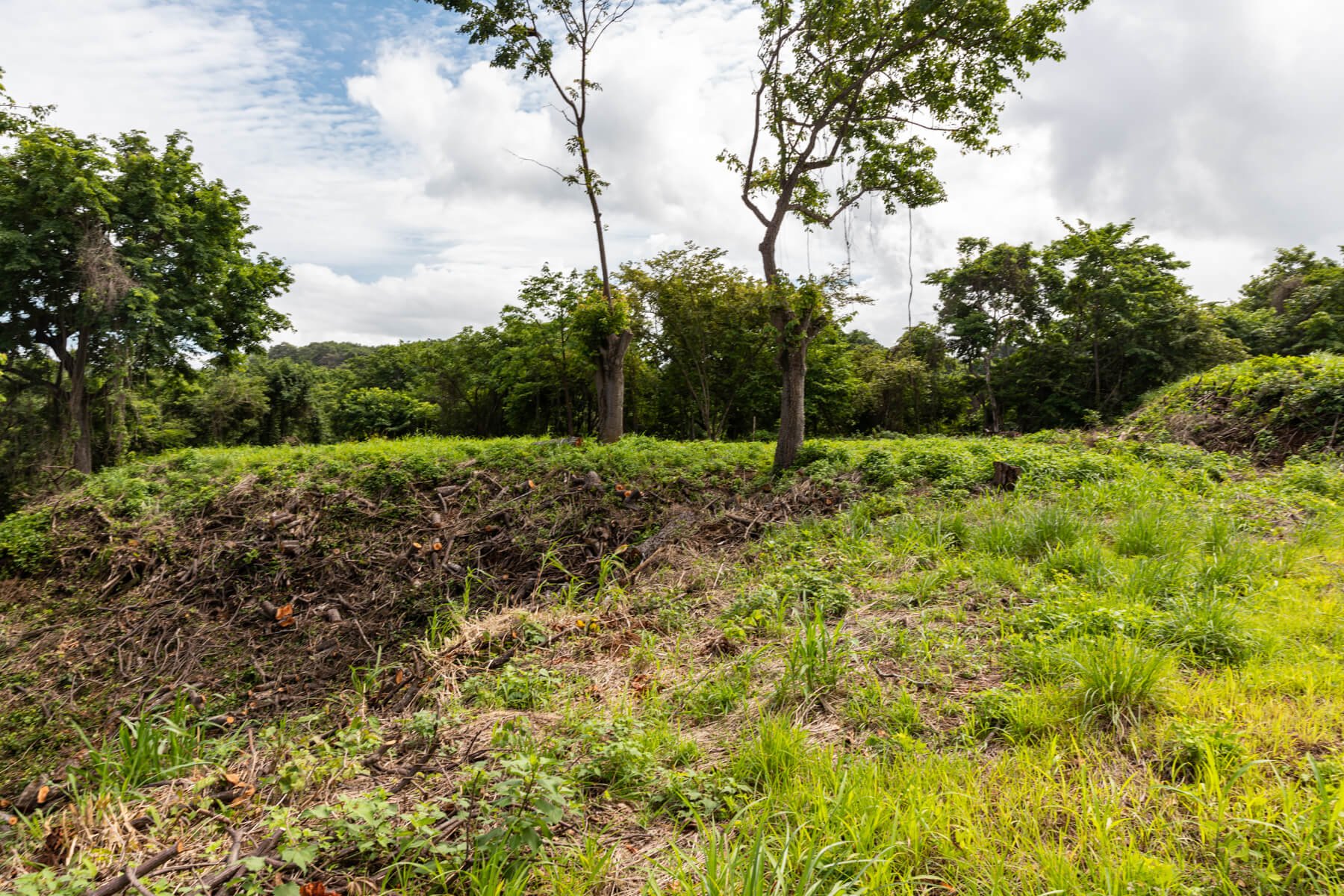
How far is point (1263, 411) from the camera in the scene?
8.91 meters

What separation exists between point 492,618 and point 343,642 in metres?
2.21

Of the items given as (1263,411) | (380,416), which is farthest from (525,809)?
(380,416)

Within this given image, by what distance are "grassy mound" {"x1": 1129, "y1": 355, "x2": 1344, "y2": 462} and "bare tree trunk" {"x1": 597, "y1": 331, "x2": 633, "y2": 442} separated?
31.5 feet

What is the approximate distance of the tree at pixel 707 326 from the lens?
816 inches

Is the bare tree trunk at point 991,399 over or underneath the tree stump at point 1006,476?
over

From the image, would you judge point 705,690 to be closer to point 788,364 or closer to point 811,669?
point 811,669

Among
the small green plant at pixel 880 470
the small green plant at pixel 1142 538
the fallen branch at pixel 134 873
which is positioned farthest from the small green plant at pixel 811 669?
the small green plant at pixel 880 470

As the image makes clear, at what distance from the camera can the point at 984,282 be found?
72.9 feet

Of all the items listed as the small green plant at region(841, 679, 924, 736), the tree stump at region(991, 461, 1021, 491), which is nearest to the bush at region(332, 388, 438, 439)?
the tree stump at region(991, 461, 1021, 491)

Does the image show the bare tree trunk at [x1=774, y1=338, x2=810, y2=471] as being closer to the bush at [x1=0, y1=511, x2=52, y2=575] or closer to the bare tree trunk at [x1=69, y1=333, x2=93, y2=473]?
the bush at [x1=0, y1=511, x2=52, y2=575]

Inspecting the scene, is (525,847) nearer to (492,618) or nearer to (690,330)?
(492,618)

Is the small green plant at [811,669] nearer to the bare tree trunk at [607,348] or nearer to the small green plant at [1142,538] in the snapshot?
the small green plant at [1142,538]

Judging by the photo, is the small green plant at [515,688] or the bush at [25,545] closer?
the small green plant at [515,688]

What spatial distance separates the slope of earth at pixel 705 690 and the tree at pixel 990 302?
15.5 meters
